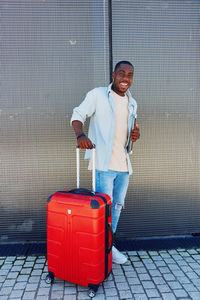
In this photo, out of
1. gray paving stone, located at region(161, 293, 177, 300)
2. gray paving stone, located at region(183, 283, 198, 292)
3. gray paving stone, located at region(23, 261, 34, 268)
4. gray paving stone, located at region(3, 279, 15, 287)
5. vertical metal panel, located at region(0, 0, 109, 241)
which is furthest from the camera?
vertical metal panel, located at region(0, 0, 109, 241)

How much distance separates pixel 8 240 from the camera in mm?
3396

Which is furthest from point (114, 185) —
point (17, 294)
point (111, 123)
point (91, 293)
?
point (17, 294)

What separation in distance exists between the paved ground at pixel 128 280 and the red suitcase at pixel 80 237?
6.8 inches

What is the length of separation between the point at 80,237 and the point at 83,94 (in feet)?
5.88

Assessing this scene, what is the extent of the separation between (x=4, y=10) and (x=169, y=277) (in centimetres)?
355

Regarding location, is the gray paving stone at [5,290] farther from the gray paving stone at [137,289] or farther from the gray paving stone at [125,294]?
the gray paving stone at [137,289]


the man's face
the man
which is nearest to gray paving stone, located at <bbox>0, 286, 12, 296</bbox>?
the man

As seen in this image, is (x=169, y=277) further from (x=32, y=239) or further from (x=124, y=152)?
(x=32, y=239)

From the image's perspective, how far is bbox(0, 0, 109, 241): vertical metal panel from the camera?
3193mm

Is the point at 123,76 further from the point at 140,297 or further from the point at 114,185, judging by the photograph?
the point at 140,297

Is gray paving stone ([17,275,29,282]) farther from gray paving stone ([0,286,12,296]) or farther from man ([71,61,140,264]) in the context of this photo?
man ([71,61,140,264])

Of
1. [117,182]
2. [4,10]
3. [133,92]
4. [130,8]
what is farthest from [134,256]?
[4,10]

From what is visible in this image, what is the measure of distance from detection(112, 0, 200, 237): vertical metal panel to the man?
82 cm

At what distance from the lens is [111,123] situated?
8.32ft
